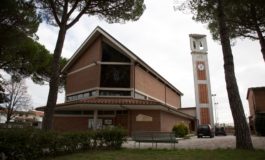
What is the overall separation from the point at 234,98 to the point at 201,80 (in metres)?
27.7

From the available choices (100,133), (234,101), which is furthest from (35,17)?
(234,101)

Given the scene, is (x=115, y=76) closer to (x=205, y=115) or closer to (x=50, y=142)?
A: (x=50, y=142)

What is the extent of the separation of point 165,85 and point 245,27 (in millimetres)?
18214

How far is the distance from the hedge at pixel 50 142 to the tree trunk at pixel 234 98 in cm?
474

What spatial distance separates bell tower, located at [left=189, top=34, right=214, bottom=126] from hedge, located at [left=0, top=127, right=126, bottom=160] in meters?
27.0

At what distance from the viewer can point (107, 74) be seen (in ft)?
74.0

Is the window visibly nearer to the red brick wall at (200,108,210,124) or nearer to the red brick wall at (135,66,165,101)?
the red brick wall at (135,66,165,101)

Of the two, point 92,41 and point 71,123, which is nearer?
point 71,123

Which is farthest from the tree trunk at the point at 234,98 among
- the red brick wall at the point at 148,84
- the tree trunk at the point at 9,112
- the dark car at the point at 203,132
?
the tree trunk at the point at 9,112

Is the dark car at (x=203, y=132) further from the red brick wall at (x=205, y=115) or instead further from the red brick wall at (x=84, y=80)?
the red brick wall at (x=205, y=115)

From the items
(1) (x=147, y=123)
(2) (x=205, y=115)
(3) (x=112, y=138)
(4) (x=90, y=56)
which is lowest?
(3) (x=112, y=138)

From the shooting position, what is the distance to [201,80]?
3809 cm

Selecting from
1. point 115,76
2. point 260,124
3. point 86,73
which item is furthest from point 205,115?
point 86,73

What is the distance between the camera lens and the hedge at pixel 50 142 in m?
7.32
